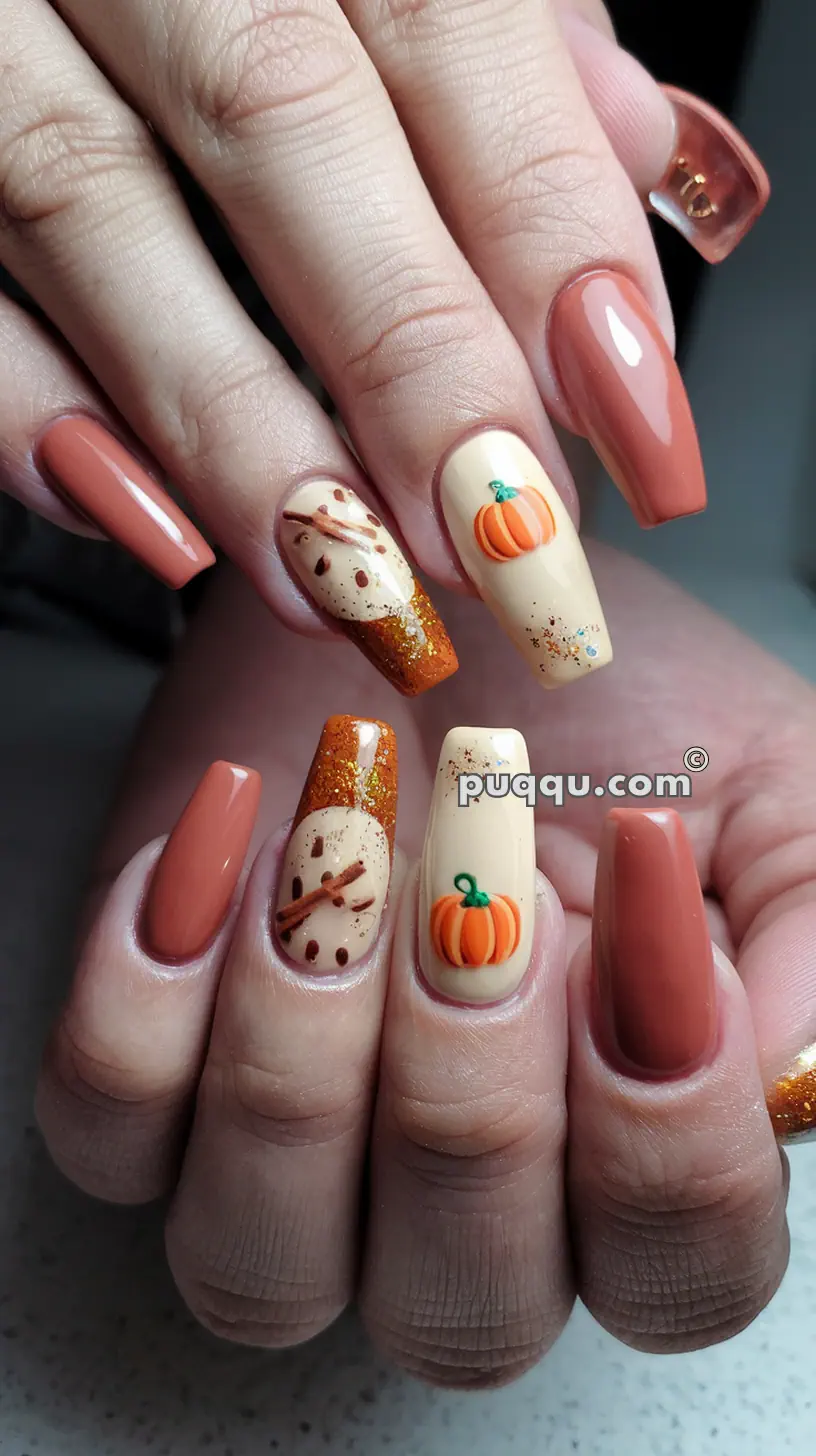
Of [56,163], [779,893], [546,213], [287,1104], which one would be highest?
[56,163]

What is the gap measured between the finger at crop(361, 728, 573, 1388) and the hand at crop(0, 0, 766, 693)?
8 cm

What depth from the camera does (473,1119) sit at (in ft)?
1.19

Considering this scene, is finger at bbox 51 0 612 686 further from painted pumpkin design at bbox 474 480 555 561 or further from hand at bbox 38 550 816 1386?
hand at bbox 38 550 816 1386

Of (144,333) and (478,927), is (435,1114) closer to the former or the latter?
(478,927)

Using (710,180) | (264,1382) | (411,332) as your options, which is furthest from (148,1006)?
(710,180)

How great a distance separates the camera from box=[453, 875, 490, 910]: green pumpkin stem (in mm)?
370

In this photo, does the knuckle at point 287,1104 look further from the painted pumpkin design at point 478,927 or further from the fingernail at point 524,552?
the fingernail at point 524,552

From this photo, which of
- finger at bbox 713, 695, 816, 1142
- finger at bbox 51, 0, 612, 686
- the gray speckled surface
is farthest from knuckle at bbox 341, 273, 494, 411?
the gray speckled surface

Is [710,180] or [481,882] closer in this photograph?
[481,882]

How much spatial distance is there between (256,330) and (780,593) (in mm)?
331

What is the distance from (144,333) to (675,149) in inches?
10.9

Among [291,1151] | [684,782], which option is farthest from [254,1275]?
[684,782]

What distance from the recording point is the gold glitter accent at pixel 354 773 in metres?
0.39

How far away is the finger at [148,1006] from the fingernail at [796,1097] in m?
0.22
